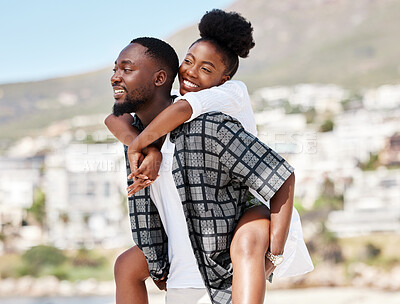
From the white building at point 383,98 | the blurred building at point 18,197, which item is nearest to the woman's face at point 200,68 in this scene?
the blurred building at point 18,197

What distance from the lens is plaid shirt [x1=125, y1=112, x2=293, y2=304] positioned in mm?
1524

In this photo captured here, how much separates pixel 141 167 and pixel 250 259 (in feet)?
1.13

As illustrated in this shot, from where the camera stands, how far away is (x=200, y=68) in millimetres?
1646

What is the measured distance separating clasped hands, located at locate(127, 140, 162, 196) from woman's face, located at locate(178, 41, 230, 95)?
0.68ft

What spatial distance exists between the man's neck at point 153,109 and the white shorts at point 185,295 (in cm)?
45

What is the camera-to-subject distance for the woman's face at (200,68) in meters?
1.65

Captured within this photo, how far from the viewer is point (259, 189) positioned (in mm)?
1527

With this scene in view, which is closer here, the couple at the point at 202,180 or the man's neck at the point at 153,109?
the couple at the point at 202,180

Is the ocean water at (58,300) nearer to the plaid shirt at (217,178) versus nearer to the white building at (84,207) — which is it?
the white building at (84,207)

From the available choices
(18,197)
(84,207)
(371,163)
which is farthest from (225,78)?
(371,163)

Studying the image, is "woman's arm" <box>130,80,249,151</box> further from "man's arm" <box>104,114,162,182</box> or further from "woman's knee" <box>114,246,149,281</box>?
"woman's knee" <box>114,246,149,281</box>

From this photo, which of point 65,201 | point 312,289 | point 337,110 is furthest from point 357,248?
point 337,110

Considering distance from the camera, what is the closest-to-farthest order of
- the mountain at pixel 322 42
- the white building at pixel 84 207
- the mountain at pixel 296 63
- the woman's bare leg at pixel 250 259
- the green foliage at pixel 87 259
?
the woman's bare leg at pixel 250 259 < the green foliage at pixel 87 259 < the white building at pixel 84 207 < the mountain at pixel 296 63 < the mountain at pixel 322 42

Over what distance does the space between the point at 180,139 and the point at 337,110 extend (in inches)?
1141
